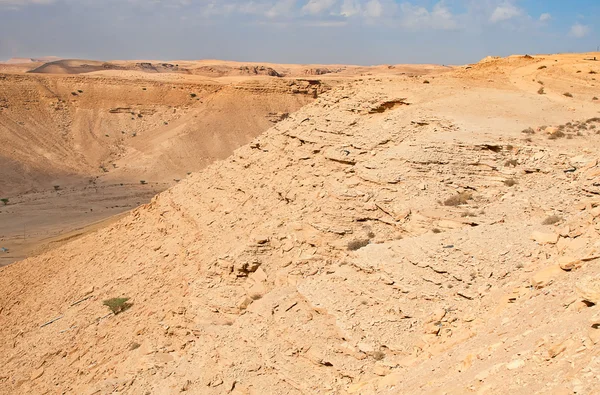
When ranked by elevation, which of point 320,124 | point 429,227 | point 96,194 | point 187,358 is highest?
point 320,124

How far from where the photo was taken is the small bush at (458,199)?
9.38 m

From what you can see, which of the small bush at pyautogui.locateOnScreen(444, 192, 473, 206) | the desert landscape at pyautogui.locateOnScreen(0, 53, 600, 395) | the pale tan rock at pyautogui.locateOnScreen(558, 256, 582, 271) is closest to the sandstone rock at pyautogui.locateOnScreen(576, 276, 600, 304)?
the desert landscape at pyautogui.locateOnScreen(0, 53, 600, 395)

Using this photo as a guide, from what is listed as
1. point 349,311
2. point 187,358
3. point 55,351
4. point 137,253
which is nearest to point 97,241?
point 137,253

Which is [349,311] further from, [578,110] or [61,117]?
[61,117]

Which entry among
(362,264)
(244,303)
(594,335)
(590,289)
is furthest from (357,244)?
(594,335)

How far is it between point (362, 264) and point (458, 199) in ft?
7.22

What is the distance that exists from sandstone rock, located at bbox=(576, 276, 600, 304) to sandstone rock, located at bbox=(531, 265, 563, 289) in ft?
2.92

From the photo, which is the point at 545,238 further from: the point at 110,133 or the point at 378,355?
the point at 110,133

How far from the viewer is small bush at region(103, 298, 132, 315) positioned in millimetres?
12031

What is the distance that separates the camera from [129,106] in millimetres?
41094

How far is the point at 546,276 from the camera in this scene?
6.59 m

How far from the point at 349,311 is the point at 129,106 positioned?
36.4 metres

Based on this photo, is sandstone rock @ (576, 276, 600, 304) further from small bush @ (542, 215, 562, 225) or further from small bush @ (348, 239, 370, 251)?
small bush @ (348, 239, 370, 251)

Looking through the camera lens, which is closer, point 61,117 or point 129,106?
point 61,117
